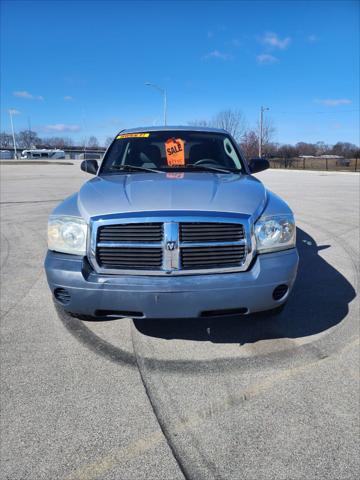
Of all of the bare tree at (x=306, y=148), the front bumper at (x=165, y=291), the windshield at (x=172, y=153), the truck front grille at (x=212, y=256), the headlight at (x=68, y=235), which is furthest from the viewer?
the bare tree at (x=306, y=148)

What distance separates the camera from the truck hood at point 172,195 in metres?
2.68

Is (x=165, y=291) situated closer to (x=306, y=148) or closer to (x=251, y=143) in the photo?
(x=251, y=143)

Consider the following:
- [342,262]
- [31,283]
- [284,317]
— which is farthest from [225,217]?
[342,262]

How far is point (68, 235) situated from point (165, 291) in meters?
0.85

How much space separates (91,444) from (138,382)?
58cm

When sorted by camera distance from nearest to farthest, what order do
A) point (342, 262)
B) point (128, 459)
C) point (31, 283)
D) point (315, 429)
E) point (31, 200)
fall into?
point (128, 459)
point (315, 429)
point (31, 283)
point (342, 262)
point (31, 200)

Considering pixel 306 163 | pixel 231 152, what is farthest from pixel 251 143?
pixel 231 152

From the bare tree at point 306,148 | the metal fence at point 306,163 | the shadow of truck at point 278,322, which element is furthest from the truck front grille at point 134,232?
the bare tree at point 306,148

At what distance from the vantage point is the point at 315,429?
218 centimetres

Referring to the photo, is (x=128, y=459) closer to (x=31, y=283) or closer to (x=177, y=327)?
(x=177, y=327)

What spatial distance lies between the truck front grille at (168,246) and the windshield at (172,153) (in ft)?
4.82

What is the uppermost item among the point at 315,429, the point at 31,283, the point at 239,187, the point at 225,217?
the point at 239,187

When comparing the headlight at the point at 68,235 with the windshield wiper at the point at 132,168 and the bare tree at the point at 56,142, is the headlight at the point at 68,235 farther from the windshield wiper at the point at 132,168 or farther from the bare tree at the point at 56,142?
the bare tree at the point at 56,142

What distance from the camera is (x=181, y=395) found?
2475mm
